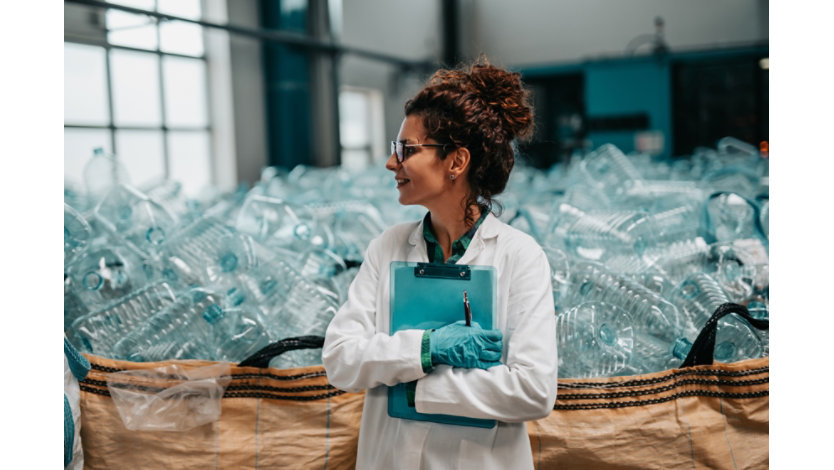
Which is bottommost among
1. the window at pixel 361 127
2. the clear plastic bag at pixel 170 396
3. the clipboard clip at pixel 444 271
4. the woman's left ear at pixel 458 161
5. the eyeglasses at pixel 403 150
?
the clear plastic bag at pixel 170 396

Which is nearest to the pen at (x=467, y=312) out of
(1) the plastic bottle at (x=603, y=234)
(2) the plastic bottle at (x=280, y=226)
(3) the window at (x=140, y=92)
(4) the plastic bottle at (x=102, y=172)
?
(1) the plastic bottle at (x=603, y=234)

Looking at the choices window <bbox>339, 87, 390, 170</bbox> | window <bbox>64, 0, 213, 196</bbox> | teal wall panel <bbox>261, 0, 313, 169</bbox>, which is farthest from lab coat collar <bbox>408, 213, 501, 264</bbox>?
window <bbox>339, 87, 390, 170</bbox>

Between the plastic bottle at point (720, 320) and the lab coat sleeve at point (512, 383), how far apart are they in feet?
2.71

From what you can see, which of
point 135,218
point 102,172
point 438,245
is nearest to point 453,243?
point 438,245

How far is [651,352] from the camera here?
1.66 metres

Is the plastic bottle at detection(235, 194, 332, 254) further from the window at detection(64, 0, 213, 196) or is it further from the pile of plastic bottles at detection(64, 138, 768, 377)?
the window at detection(64, 0, 213, 196)

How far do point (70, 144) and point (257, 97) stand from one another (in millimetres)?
2851

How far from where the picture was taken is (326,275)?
2064mm

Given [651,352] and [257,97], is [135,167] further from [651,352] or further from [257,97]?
[651,352]

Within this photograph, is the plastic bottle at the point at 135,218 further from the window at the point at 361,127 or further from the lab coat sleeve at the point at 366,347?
the window at the point at 361,127

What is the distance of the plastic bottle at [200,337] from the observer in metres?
1.74

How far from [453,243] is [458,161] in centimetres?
14

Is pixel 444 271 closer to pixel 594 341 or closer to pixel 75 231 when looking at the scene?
pixel 594 341

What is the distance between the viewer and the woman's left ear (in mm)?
→ 1162
